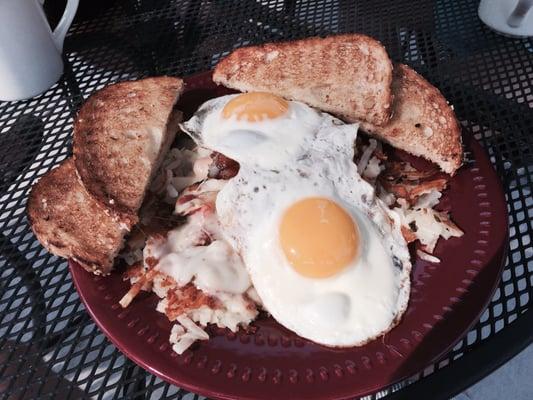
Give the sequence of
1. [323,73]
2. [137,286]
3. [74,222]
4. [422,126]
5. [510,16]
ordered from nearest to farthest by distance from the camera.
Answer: [137,286], [74,222], [422,126], [323,73], [510,16]

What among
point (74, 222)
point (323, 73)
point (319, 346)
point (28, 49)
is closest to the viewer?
point (319, 346)

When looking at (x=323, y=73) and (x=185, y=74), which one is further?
(x=185, y=74)

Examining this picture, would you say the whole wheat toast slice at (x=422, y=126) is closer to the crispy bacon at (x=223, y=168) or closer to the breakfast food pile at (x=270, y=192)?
the breakfast food pile at (x=270, y=192)

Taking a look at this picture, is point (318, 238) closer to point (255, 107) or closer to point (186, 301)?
point (186, 301)

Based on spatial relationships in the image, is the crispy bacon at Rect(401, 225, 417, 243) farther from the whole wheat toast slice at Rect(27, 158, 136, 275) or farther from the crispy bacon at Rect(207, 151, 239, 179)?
the whole wheat toast slice at Rect(27, 158, 136, 275)

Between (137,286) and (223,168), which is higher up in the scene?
(223,168)

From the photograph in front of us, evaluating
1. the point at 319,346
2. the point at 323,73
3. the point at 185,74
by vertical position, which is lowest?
the point at 319,346

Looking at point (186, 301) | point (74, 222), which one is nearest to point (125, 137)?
point (74, 222)

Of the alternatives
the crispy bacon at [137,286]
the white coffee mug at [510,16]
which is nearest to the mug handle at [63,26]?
the crispy bacon at [137,286]
